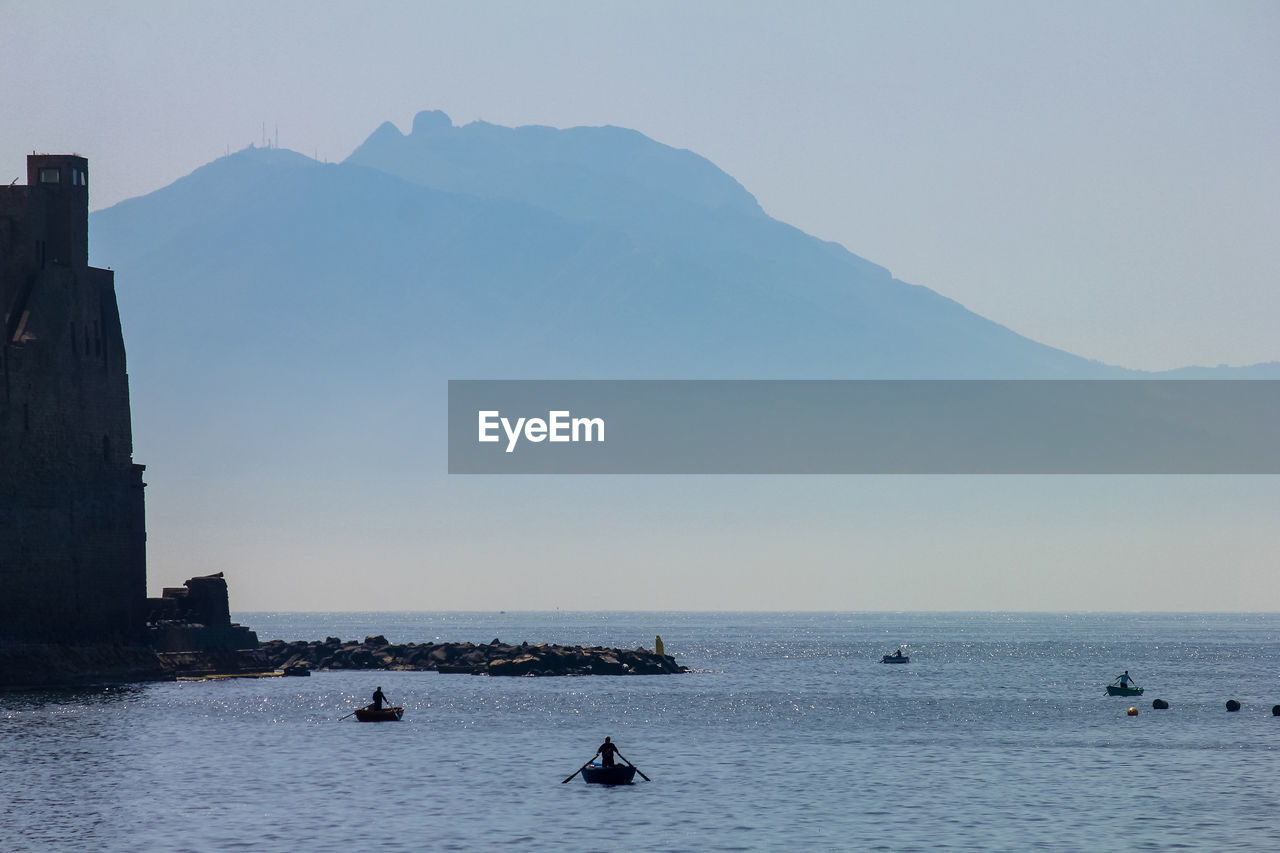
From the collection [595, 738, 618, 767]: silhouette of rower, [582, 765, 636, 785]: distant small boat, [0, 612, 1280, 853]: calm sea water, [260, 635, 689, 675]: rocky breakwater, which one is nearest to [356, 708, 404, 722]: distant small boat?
[0, 612, 1280, 853]: calm sea water

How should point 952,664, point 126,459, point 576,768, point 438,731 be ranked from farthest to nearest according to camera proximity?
point 952,664 < point 126,459 < point 438,731 < point 576,768

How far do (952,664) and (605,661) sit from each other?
5156 cm

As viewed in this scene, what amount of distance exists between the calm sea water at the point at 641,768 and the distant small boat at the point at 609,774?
557 mm

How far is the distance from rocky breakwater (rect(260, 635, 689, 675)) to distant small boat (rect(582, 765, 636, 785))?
78368 millimetres

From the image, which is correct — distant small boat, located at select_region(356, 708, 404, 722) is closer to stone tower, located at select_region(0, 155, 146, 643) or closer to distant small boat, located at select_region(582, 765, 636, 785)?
stone tower, located at select_region(0, 155, 146, 643)

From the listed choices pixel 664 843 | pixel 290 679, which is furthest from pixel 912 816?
pixel 290 679

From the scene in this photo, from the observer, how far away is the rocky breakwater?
140 m

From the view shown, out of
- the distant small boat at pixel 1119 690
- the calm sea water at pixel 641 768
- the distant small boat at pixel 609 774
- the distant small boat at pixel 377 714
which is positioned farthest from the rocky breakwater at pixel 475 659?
the distant small boat at pixel 609 774

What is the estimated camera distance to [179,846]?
154 feet

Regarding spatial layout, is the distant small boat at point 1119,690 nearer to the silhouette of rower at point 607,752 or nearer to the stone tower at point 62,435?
the silhouette of rower at point 607,752

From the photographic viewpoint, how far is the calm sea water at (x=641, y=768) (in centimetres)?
4981

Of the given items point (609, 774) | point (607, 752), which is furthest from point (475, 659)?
point (609, 774)

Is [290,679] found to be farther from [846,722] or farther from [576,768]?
[576,768]

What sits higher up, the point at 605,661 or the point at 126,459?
the point at 126,459
